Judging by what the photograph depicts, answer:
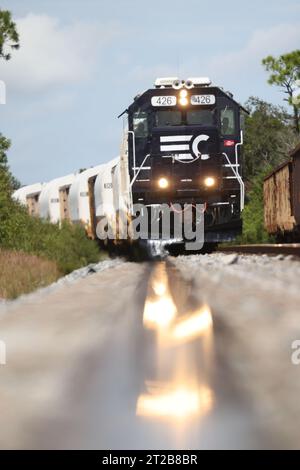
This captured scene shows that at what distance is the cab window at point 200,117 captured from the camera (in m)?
17.6

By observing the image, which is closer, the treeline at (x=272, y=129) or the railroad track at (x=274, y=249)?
the railroad track at (x=274, y=249)

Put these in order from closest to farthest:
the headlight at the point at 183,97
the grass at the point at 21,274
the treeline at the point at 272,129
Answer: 1. the grass at the point at 21,274
2. the headlight at the point at 183,97
3. the treeline at the point at 272,129

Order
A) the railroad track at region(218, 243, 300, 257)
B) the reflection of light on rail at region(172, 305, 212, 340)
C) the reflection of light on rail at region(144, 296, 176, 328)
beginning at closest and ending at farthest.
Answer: the reflection of light on rail at region(172, 305, 212, 340) < the reflection of light on rail at region(144, 296, 176, 328) < the railroad track at region(218, 243, 300, 257)

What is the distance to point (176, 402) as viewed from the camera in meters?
2.09

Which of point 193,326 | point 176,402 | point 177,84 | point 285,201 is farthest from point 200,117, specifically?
point 176,402

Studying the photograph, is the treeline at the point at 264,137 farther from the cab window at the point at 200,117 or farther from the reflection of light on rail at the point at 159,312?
the reflection of light on rail at the point at 159,312

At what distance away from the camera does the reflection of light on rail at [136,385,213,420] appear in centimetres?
195

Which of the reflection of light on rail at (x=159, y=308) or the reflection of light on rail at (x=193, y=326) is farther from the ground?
the reflection of light on rail at (x=193, y=326)

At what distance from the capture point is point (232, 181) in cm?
1783

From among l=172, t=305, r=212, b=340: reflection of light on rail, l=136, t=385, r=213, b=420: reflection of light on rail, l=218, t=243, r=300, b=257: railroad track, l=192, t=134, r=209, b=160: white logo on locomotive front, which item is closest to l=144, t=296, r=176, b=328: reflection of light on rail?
l=172, t=305, r=212, b=340: reflection of light on rail

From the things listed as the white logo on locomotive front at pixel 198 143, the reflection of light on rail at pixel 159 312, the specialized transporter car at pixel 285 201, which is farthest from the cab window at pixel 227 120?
the reflection of light on rail at pixel 159 312

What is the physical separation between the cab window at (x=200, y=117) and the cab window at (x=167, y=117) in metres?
0.23

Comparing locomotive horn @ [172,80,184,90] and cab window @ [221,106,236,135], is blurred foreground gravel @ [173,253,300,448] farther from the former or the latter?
cab window @ [221,106,236,135]

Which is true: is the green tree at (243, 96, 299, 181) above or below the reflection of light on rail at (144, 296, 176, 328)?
above
